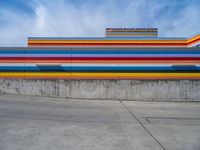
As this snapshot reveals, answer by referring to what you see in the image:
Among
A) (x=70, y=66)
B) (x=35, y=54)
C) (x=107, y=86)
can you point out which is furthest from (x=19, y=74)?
(x=107, y=86)

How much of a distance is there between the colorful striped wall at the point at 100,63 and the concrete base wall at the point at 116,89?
616mm

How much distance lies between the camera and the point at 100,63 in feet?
37.5

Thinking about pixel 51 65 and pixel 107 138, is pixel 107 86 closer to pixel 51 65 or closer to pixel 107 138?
pixel 51 65

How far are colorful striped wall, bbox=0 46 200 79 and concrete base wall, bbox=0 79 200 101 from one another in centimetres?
62

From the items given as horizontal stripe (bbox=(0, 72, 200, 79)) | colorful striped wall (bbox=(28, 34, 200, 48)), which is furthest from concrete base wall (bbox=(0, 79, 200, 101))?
colorful striped wall (bbox=(28, 34, 200, 48))

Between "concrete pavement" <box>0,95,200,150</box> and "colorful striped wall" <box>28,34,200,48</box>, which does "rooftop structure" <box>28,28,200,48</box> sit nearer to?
"colorful striped wall" <box>28,34,200,48</box>

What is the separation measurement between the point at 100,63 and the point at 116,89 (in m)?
2.06

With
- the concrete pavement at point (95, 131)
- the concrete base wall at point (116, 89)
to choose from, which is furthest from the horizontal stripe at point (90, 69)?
the concrete pavement at point (95, 131)

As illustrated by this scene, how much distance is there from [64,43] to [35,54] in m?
6.91

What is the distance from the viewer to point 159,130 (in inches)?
201

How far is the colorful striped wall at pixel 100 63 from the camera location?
11250 millimetres

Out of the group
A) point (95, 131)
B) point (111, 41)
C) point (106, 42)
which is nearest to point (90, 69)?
point (95, 131)

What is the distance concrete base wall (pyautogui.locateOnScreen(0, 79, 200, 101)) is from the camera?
417 inches

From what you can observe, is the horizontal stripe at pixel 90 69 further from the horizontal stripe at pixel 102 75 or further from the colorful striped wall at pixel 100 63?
the horizontal stripe at pixel 102 75
